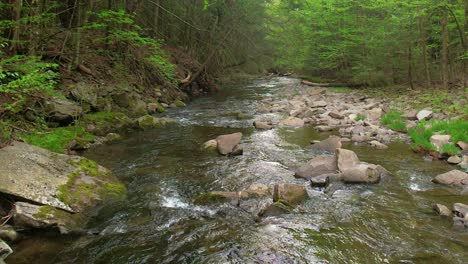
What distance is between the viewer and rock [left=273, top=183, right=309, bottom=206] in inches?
Result: 212

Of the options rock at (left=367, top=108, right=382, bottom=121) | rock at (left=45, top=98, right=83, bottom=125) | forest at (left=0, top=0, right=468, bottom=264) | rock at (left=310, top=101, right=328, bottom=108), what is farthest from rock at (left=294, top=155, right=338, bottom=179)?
rock at (left=310, top=101, right=328, bottom=108)

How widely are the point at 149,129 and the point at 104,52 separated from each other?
5243 millimetres

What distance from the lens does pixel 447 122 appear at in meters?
9.14

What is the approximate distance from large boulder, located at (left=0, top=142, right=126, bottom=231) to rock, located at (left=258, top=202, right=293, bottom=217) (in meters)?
2.40

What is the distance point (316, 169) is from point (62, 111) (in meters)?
6.49

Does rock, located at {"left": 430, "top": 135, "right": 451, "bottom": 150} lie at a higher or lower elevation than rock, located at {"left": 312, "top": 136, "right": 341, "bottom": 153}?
higher

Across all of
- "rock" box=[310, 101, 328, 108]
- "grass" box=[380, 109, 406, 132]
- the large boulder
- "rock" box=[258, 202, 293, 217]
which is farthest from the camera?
"rock" box=[310, 101, 328, 108]

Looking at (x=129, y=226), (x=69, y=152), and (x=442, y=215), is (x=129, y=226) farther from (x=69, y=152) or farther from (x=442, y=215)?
(x=442, y=215)

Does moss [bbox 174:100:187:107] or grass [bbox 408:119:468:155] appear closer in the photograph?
grass [bbox 408:119:468:155]

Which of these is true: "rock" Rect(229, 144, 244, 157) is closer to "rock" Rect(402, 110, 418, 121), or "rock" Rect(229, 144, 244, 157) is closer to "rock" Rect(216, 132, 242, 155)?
"rock" Rect(216, 132, 242, 155)

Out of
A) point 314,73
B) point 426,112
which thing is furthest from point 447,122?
point 314,73

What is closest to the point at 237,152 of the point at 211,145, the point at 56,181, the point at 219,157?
the point at 219,157

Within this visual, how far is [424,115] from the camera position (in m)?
10.6

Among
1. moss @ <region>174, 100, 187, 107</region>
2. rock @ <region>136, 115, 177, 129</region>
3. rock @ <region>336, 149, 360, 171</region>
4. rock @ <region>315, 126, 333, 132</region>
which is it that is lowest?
moss @ <region>174, 100, 187, 107</region>
